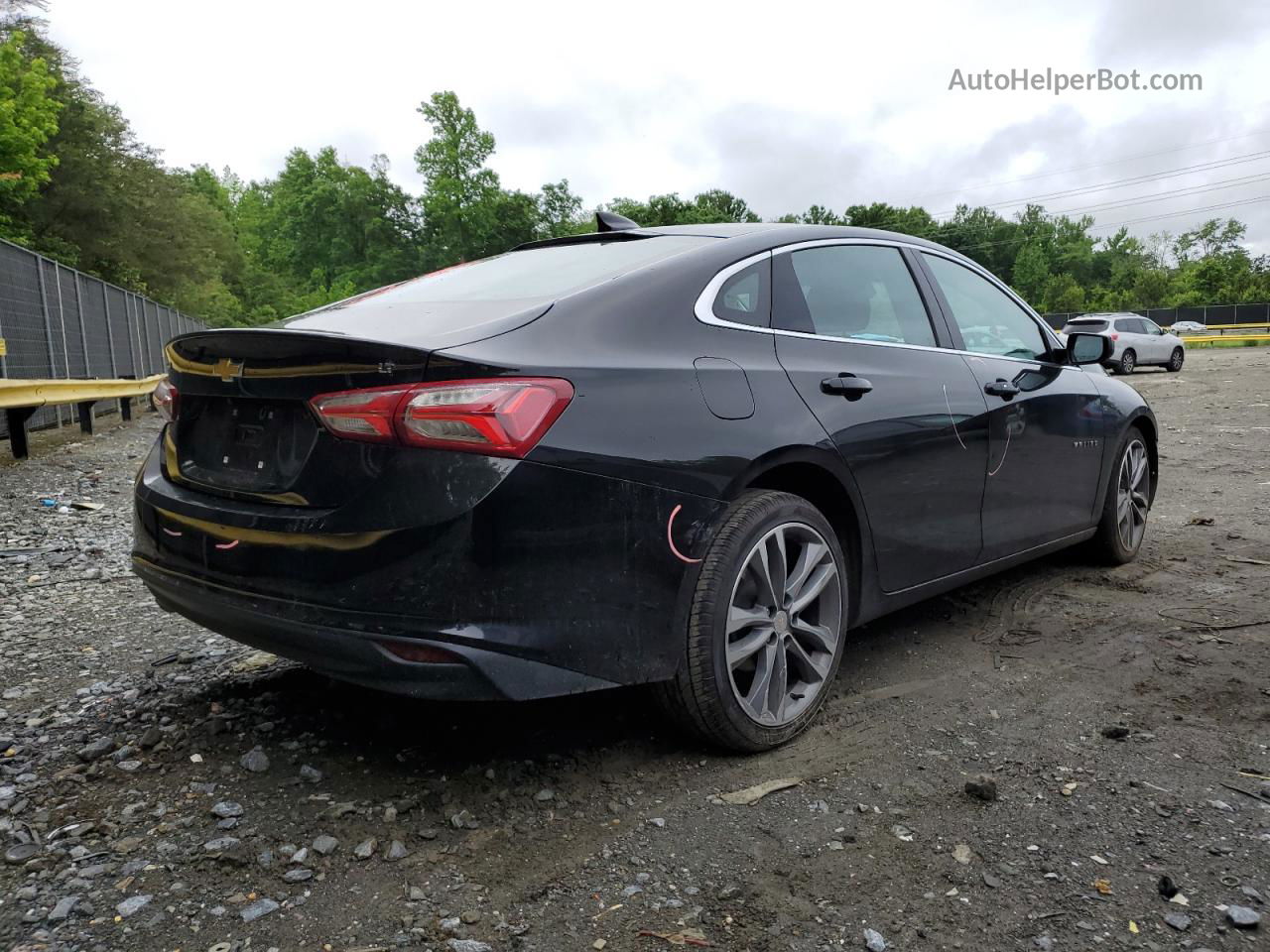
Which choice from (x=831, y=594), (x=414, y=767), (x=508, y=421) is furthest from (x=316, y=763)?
(x=831, y=594)

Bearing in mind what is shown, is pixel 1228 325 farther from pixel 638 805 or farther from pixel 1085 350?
pixel 638 805

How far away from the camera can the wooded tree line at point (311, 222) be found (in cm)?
3434

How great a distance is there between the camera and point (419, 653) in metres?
2.31

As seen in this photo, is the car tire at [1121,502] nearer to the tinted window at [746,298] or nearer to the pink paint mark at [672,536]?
the tinted window at [746,298]

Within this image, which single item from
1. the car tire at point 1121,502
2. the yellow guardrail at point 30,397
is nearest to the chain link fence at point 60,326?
the yellow guardrail at point 30,397

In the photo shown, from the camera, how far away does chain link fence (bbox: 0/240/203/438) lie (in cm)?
1071

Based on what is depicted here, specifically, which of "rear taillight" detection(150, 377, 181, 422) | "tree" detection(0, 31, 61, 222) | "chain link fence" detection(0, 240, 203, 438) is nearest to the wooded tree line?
"tree" detection(0, 31, 61, 222)

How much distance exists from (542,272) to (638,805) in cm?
165

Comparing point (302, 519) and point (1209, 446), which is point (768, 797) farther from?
point (1209, 446)

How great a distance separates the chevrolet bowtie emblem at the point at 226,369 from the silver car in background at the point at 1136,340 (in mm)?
26765

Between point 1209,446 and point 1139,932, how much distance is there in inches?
372

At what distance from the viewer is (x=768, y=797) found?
2623 millimetres

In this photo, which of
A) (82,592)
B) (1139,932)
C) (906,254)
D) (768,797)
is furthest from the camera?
(82,592)

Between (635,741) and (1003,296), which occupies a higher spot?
(1003,296)
